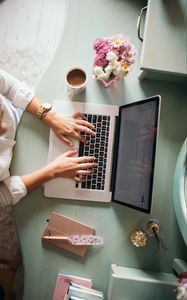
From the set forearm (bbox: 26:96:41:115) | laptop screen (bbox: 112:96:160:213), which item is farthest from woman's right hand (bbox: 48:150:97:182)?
forearm (bbox: 26:96:41:115)

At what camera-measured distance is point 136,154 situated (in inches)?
51.6

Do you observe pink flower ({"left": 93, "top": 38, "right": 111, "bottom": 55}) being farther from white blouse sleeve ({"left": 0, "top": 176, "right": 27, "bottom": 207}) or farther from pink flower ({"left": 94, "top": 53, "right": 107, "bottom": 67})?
white blouse sleeve ({"left": 0, "top": 176, "right": 27, "bottom": 207})

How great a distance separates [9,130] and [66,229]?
507mm

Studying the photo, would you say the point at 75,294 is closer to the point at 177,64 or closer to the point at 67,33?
the point at 177,64

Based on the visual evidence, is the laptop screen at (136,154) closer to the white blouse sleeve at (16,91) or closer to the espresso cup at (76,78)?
the espresso cup at (76,78)

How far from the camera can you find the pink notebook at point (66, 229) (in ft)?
4.62

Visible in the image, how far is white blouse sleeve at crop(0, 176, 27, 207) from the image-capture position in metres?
1.34

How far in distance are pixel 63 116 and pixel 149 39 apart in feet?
1.62

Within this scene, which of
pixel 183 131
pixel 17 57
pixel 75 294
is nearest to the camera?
pixel 75 294

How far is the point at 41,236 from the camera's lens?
1.41m

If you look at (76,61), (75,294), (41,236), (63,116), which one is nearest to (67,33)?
(76,61)

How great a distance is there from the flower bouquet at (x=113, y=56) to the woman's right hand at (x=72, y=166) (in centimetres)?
37

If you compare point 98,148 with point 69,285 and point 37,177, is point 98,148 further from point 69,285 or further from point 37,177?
point 69,285

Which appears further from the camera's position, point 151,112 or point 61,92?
point 61,92
